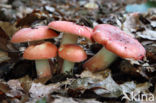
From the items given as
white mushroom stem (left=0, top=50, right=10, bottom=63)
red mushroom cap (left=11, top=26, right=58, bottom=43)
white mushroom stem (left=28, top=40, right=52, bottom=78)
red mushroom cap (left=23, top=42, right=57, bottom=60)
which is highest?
red mushroom cap (left=11, top=26, right=58, bottom=43)

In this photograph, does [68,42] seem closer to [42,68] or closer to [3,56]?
[42,68]

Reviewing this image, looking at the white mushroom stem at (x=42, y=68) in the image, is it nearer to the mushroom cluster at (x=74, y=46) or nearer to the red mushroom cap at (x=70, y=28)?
the mushroom cluster at (x=74, y=46)

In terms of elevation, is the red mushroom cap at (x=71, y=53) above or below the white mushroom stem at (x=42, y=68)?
above

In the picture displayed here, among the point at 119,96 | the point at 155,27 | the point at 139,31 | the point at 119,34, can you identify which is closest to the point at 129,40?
the point at 119,34

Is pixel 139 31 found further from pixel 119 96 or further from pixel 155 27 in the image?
pixel 119 96

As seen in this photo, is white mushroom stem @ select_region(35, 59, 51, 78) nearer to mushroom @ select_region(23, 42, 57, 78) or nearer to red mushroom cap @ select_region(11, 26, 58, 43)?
mushroom @ select_region(23, 42, 57, 78)

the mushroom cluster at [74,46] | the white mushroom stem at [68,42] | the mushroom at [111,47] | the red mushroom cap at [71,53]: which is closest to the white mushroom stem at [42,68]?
the mushroom cluster at [74,46]

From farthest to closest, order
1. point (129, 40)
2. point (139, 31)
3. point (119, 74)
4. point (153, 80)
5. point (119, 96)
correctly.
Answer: point (139, 31)
point (119, 74)
point (129, 40)
point (153, 80)
point (119, 96)

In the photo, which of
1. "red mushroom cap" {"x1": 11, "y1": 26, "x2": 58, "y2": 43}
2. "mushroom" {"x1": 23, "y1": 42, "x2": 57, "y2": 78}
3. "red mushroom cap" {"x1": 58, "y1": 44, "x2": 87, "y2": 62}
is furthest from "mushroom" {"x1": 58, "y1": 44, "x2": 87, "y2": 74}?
"red mushroom cap" {"x1": 11, "y1": 26, "x2": 58, "y2": 43}
